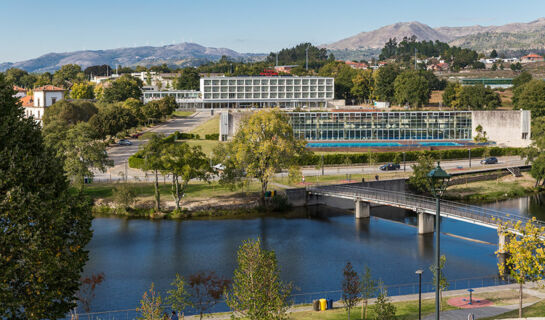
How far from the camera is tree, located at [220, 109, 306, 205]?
65688 millimetres

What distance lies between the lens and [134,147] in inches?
4043

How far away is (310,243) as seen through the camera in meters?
54.3

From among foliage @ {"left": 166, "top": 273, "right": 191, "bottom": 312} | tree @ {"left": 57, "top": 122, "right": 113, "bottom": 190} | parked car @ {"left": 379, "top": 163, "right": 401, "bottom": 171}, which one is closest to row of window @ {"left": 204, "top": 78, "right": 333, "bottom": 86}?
parked car @ {"left": 379, "top": 163, "right": 401, "bottom": 171}

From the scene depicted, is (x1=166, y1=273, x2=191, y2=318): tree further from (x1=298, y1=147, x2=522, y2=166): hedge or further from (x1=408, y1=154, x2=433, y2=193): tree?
(x1=298, y1=147, x2=522, y2=166): hedge

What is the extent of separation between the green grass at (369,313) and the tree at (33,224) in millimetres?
13547

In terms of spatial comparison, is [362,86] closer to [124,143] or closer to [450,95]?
[450,95]

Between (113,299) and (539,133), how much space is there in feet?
227

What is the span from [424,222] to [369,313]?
25.4m

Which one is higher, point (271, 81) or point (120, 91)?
point (271, 81)

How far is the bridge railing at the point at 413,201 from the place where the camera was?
54.3m

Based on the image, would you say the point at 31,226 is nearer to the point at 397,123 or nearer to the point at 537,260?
the point at 537,260

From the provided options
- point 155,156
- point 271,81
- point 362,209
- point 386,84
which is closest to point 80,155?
point 155,156

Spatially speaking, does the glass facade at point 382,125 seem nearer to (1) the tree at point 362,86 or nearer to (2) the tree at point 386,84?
(2) the tree at point 386,84

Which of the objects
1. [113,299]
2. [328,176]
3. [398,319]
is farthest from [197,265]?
[328,176]
